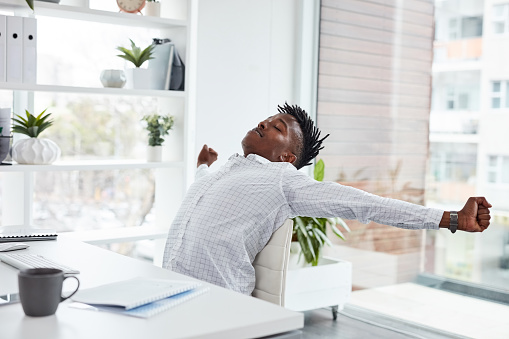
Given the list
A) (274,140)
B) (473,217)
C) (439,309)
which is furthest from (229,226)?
(439,309)

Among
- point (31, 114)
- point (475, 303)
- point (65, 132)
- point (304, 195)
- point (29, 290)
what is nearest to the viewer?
point (29, 290)

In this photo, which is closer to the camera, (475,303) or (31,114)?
(31,114)

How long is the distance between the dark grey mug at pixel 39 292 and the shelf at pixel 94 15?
6.91 ft

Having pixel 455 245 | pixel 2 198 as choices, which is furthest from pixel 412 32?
pixel 2 198

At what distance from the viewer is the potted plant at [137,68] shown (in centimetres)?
344

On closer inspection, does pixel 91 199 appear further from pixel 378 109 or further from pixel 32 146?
pixel 378 109

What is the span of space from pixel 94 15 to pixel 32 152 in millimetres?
737

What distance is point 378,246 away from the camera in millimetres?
4062

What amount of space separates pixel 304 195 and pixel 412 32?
212cm

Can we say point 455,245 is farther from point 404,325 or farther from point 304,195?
point 304,195

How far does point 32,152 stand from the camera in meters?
3.06

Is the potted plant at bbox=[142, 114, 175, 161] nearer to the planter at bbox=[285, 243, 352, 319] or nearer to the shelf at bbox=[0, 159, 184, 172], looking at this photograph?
the shelf at bbox=[0, 159, 184, 172]

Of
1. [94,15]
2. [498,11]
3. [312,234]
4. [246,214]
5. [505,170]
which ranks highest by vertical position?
[498,11]

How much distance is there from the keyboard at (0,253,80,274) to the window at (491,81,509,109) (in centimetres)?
244
